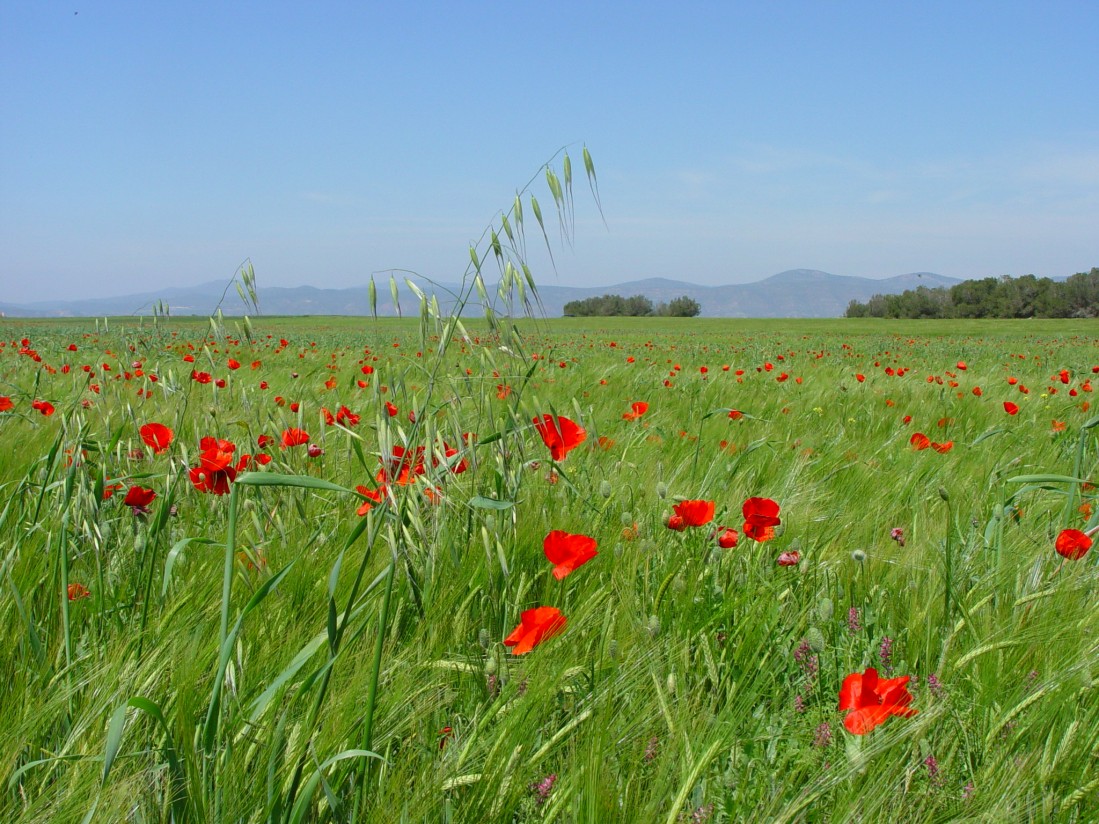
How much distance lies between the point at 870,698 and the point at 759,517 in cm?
51

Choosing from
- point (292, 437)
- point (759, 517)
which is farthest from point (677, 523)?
point (292, 437)

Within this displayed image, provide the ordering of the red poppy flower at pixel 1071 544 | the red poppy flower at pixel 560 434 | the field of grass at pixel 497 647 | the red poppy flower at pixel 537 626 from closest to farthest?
the field of grass at pixel 497 647 → the red poppy flower at pixel 537 626 → the red poppy flower at pixel 1071 544 → the red poppy flower at pixel 560 434

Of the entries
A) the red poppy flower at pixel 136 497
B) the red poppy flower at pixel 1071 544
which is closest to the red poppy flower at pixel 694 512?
the red poppy flower at pixel 1071 544

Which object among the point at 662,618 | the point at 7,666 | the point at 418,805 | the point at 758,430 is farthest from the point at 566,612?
the point at 758,430

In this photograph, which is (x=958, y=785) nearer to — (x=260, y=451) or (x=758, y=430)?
(x=260, y=451)

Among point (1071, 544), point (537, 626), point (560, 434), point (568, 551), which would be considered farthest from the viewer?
point (560, 434)

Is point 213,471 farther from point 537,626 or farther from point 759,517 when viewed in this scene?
point 759,517

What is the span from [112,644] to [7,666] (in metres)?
0.15

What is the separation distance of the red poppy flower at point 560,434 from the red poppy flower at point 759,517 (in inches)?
14.0

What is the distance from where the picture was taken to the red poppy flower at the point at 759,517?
56.7 inches

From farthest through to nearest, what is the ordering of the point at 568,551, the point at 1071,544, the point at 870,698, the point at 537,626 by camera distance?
the point at 1071,544 < the point at 568,551 < the point at 537,626 < the point at 870,698

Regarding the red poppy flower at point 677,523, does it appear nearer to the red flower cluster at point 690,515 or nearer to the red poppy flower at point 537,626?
the red flower cluster at point 690,515

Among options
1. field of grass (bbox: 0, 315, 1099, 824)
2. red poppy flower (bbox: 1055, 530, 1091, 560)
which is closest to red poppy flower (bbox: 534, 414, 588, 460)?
field of grass (bbox: 0, 315, 1099, 824)

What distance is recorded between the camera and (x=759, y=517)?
4.77 ft
